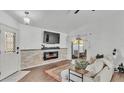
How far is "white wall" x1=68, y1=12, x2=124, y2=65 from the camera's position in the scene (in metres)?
2.14

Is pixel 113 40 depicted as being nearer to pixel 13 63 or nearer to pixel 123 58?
pixel 123 58

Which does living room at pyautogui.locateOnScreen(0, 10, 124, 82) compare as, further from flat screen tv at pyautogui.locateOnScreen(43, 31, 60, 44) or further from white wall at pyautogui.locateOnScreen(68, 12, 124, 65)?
flat screen tv at pyautogui.locateOnScreen(43, 31, 60, 44)

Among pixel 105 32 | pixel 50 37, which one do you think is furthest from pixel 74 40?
pixel 50 37

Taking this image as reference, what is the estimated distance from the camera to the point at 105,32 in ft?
7.87

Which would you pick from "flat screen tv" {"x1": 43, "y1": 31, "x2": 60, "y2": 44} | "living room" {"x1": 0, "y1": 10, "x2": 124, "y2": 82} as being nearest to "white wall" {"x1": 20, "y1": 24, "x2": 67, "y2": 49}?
"living room" {"x1": 0, "y1": 10, "x2": 124, "y2": 82}

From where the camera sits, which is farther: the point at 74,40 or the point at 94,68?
the point at 74,40

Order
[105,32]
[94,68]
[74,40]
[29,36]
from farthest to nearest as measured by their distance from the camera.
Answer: [74,40]
[105,32]
[29,36]
[94,68]

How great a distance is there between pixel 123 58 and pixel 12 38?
2.40 m

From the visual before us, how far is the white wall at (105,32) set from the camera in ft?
7.01

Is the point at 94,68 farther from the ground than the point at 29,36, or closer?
closer

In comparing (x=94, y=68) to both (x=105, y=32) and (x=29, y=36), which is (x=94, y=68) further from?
(x=29, y=36)
